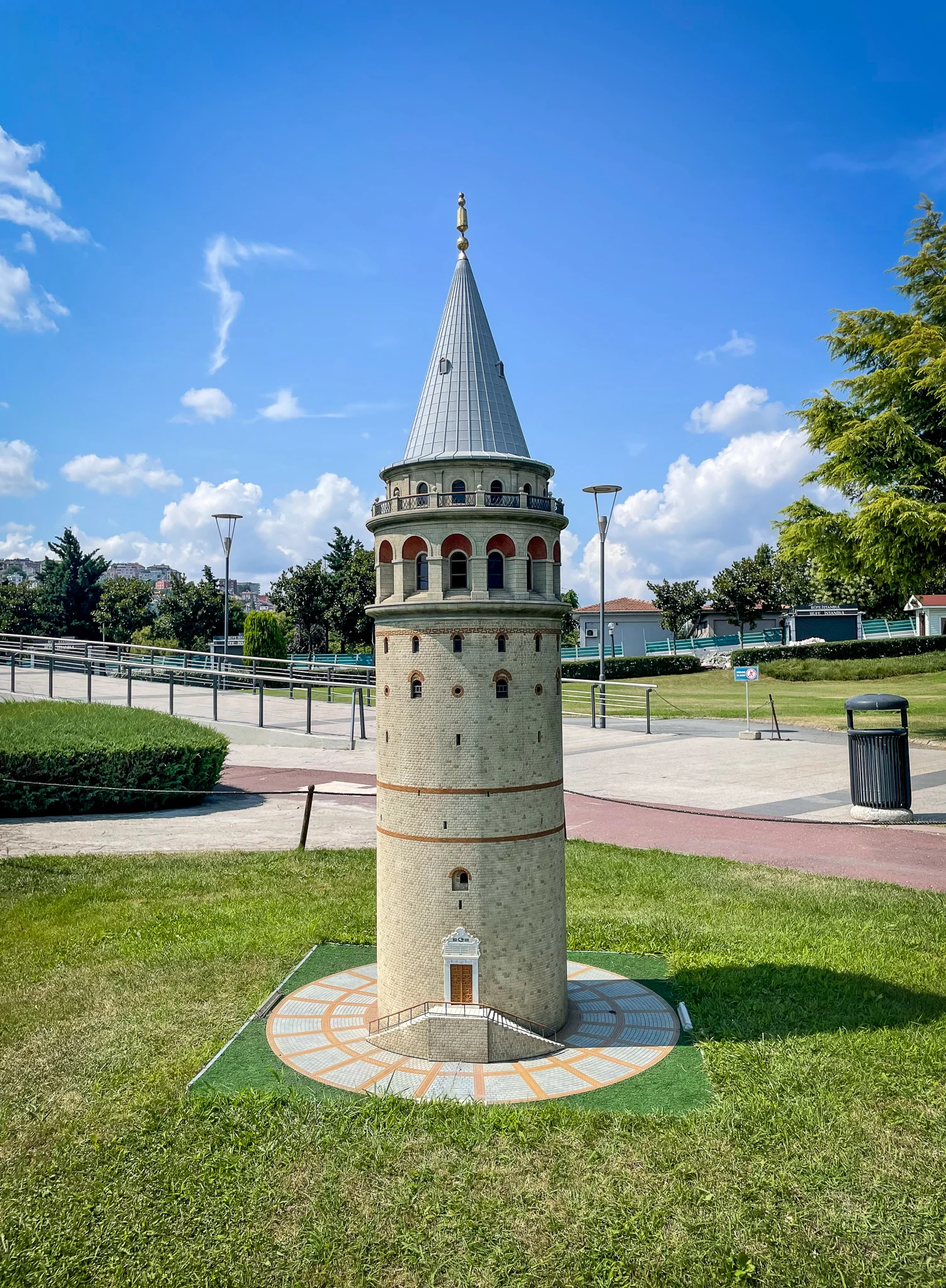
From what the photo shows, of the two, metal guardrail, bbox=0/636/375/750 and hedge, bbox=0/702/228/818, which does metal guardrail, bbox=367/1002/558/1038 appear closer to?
hedge, bbox=0/702/228/818

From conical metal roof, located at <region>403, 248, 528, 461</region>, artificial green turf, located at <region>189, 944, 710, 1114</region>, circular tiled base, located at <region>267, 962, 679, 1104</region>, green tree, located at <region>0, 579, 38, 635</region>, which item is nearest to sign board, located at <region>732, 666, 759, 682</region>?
circular tiled base, located at <region>267, 962, 679, 1104</region>

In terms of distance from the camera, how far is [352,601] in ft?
209

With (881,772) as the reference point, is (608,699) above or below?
above

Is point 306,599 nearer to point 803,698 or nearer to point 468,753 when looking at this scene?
point 803,698

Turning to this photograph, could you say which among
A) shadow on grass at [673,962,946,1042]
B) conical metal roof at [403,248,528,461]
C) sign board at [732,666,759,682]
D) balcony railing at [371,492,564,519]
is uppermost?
conical metal roof at [403,248,528,461]

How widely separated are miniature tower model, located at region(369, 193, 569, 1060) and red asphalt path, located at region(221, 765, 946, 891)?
872cm

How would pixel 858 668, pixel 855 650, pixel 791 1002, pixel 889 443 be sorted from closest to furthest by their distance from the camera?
pixel 791 1002 → pixel 889 443 → pixel 858 668 → pixel 855 650

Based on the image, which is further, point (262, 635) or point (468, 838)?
point (262, 635)

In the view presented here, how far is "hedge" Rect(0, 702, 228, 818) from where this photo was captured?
2066 cm

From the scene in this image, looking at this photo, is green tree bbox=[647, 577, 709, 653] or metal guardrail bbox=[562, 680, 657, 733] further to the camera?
green tree bbox=[647, 577, 709, 653]

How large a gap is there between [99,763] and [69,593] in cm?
6314

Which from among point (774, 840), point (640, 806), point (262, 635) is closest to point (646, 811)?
point (640, 806)

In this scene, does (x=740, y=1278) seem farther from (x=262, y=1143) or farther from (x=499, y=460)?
(x=499, y=460)

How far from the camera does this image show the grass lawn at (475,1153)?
22.1ft
